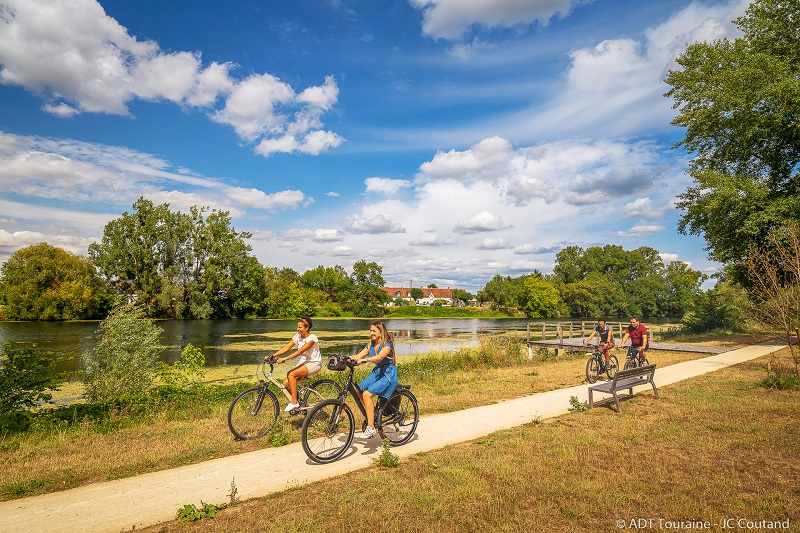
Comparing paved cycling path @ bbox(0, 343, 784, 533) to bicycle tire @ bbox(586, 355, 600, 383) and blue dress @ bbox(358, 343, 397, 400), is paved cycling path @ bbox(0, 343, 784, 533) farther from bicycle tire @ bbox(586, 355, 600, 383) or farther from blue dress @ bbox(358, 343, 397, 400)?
bicycle tire @ bbox(586, 355, 600, 383)

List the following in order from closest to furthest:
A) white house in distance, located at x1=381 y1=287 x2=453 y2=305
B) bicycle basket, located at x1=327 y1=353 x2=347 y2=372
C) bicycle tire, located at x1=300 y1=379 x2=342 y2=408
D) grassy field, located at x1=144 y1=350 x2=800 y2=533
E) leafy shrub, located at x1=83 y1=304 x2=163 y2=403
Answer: grassy field, located at x1=144 y1=350 x2=800 y2=533 → bicycle basket, located at x1=327 y1=353 x2=347 y2=372 → bicycle tire, located at x1=300 y1=379 x2=342 y2=408 → leafy shrub, located at x1=83 y1=304 x2=163 y2=403 → white house in distance, located at x1=381 y1=287 x2=453 y2=305

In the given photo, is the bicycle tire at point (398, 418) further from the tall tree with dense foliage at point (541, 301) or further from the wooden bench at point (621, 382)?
the tall tree with dense foliage at point (541, 301)

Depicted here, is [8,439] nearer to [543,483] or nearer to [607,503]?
[543,483]

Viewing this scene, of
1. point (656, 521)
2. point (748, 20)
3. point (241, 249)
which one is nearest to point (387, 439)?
point (656, 521)

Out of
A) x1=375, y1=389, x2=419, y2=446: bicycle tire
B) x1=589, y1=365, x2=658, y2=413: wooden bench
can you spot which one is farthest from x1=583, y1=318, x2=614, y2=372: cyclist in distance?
x1=375, y1=389, x2=419, y2=446: bicycle tire

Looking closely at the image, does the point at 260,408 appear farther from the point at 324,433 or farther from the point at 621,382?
the point at 621,382

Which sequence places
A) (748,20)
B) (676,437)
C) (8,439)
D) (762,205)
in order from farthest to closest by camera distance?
(748,20)
(762,205)
(8,439)
(676,437)

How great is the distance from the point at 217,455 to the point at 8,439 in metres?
4.08

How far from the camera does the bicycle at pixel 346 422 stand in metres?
5.60

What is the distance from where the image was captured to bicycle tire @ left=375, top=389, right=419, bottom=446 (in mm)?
6281

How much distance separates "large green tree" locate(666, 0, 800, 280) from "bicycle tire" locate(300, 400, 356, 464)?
19983 mm

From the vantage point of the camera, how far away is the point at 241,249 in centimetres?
6456

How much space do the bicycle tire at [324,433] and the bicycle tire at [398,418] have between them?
582 millimetres

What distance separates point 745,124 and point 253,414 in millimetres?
24285
